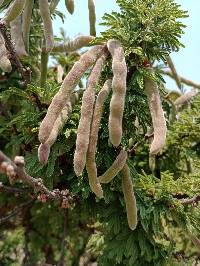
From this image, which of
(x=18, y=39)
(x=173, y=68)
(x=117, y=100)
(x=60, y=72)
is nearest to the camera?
(x=117, y=100)

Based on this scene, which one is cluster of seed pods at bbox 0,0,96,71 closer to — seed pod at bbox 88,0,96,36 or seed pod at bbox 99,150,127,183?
seed pod at bbox 88,0,96,36

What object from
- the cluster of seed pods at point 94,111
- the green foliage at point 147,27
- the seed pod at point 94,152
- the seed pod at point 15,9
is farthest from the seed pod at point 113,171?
the seed pod at point 15,9

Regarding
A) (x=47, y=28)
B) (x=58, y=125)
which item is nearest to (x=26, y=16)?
(x=47, y=28)

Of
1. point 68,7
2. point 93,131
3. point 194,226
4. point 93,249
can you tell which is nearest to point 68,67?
point 68,7

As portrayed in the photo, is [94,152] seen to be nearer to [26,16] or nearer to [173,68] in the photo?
[26,16]

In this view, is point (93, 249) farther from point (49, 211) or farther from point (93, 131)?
point (93, 131)
